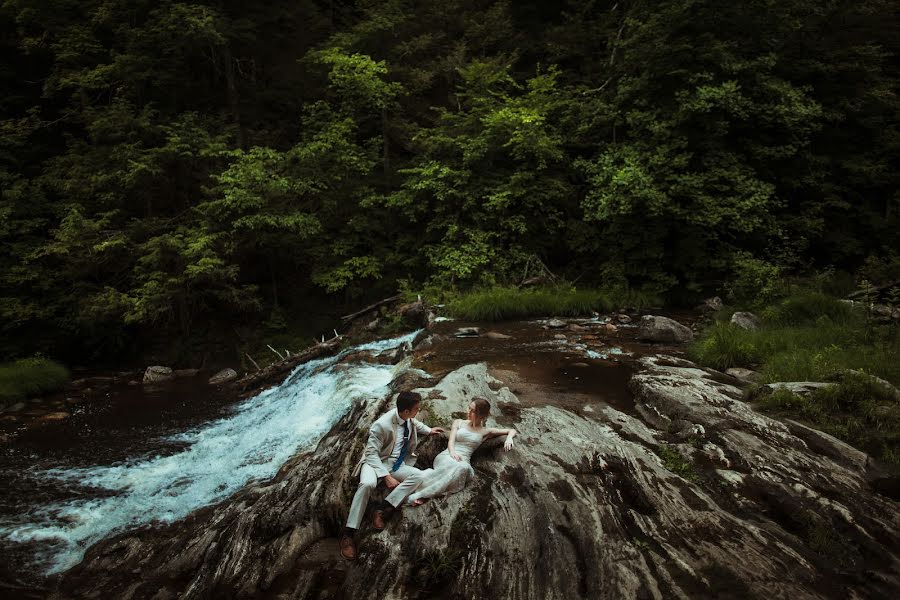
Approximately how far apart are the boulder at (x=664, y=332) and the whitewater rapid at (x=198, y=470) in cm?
554

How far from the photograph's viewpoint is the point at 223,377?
1255 centimetres

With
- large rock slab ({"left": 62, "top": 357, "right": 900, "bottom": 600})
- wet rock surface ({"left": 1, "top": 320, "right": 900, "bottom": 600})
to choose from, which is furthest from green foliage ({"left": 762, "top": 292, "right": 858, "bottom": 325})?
large rock slab ({"left": 62, "top": 357, "right": 900, "bottom": 600})

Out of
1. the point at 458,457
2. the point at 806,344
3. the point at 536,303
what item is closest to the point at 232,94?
the point at 536,303

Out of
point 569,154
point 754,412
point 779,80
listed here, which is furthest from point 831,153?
point 754,412

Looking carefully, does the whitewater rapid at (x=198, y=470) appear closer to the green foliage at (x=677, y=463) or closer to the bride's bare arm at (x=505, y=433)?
the bride's bare arm at (x=505, y=433)

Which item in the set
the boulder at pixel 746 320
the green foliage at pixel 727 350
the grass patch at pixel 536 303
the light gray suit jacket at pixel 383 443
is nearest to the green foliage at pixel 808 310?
the boulder at pixel 746 320

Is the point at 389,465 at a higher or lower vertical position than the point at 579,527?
higher

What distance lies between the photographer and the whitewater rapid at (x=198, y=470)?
235 inches

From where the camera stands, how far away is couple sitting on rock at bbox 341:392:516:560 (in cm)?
429

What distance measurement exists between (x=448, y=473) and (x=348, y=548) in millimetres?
1154

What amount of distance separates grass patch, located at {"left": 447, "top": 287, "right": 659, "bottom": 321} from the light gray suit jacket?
729cm

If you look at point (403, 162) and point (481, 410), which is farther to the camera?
point (403, 162)

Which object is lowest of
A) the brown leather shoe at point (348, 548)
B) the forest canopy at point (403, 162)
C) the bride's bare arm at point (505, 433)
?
the brown leather shoe at point (348, 548)

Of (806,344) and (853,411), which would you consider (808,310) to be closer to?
(806,344)
